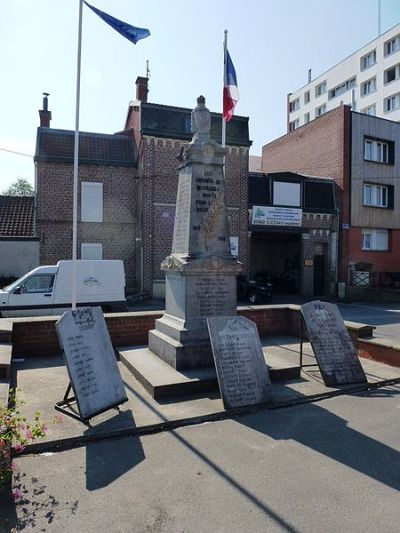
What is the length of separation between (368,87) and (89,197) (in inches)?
1386

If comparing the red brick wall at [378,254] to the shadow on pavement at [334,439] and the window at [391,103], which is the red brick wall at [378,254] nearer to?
the window at [391,103]

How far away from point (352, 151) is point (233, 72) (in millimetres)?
15670

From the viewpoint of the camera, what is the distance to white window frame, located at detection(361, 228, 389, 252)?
25006 mm

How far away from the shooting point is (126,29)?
290 inches

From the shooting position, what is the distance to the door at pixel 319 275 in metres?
24.3

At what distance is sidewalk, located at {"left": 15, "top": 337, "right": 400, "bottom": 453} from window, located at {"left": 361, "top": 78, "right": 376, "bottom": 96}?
4224cm

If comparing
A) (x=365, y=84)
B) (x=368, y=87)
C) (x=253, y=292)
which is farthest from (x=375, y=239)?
(x=365, y=84)

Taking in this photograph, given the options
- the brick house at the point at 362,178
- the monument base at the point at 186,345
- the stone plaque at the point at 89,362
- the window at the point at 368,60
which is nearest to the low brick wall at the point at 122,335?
the monument base at the point at 186,345

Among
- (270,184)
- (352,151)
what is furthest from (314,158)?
(270,184)

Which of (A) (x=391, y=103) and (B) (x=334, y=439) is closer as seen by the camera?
(B) (x=334, y=439)

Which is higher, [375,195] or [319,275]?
[375,195]

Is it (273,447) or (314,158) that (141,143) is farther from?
(273,447)

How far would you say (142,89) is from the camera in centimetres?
2353

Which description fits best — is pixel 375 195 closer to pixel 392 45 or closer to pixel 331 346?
pixel 331 346
